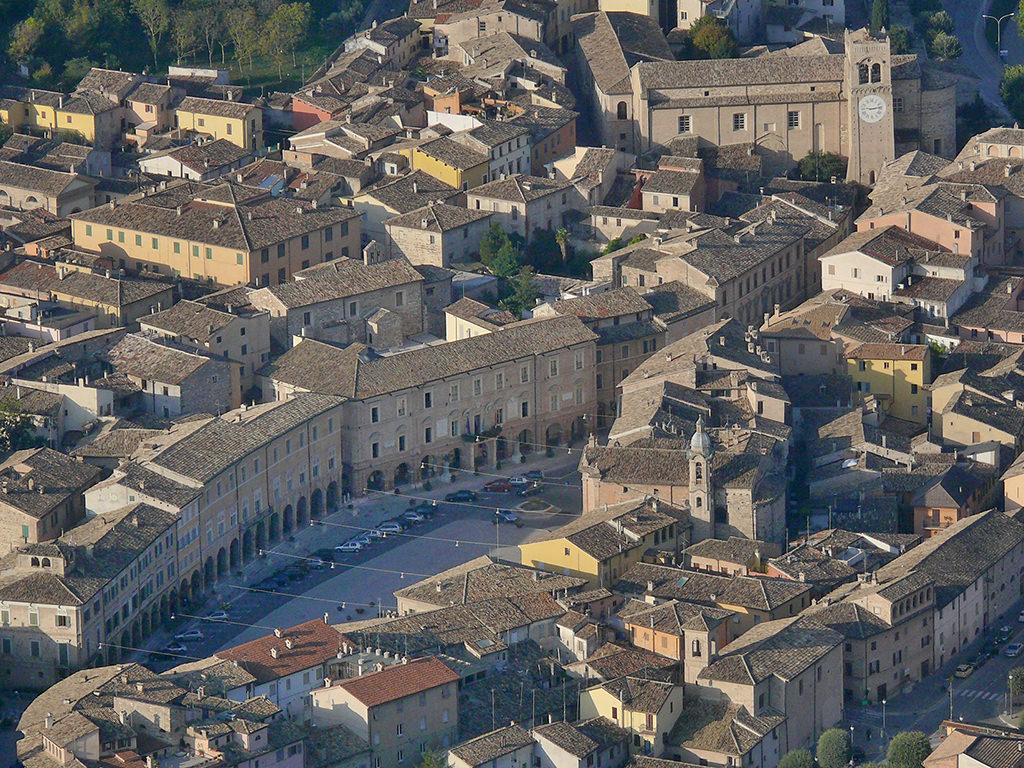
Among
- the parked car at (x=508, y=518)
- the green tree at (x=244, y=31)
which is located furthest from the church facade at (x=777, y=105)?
the parked car at (x=508, y=518)

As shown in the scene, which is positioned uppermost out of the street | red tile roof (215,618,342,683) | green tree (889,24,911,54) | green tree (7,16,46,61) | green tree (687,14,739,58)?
green tree (7,16,46,61)

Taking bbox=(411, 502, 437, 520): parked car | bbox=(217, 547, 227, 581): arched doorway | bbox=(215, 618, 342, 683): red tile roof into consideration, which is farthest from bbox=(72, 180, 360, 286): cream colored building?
bbox=(215, 618, 342, 683): red tile roof

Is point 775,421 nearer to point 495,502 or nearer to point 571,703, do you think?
point 495,502

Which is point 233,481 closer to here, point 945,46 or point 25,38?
point 25,38

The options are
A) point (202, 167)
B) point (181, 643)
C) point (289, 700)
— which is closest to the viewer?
point (289, 700)

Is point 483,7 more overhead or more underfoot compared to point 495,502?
more overhead

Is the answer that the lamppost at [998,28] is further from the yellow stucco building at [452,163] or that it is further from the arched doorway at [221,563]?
the arched doorway at [221,563]

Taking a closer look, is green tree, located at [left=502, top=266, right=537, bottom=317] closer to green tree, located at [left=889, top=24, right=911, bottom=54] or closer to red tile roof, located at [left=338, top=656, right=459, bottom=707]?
red tile roof, located at [left=338, top=656, right=459, bottom=707]

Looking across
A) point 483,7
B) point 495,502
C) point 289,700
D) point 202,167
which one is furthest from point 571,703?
point 483,7
